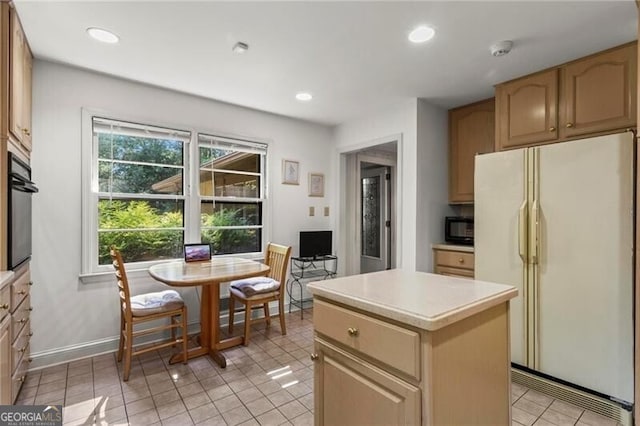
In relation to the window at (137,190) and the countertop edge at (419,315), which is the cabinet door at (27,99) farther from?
the countertop edge at (419,315)

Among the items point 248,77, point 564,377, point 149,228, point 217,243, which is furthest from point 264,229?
point 564,377

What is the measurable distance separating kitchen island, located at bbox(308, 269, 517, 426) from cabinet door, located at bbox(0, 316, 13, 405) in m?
1.61

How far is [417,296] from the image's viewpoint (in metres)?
1.21

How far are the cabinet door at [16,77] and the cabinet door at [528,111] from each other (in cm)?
358

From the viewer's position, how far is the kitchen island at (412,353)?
100 cm

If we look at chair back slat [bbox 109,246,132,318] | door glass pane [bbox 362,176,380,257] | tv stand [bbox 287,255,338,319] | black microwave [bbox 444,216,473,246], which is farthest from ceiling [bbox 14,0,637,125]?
→ door glass pane [bbox 362,176,380,257]

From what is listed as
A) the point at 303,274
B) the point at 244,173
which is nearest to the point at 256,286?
the point at 303,274

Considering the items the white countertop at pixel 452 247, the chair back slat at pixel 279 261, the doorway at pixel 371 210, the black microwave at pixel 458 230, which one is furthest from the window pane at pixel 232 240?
the black microwave at pixel 458 230

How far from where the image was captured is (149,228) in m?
3.11

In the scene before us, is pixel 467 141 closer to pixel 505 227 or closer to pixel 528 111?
pixel 528 111

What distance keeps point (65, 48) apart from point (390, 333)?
2.94 meters

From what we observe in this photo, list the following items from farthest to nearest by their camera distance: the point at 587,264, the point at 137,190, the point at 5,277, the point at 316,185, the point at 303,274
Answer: the point at 316,185
the point at 303,274
the point at 137,190
the point at 587,264
the point at 5,277

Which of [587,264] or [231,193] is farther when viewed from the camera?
[231,193]

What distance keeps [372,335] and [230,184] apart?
9.57 ft
